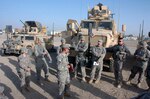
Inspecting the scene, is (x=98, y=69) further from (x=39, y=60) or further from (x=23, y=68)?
(x=23, y=68)

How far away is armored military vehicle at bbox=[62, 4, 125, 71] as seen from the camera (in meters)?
10.8

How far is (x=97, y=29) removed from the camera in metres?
12.0

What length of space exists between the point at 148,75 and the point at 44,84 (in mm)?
3654

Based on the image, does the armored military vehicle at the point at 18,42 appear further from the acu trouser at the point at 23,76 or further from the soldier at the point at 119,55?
the soldier at the point at 119,55

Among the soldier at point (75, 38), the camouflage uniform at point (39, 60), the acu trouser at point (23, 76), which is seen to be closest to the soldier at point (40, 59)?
the camouflage uniform at point (39, 60)

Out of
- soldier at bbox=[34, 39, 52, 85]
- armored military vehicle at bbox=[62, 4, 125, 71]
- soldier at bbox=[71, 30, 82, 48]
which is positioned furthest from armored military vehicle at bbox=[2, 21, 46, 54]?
soldier at bbox=[34, 39, 52, 85]

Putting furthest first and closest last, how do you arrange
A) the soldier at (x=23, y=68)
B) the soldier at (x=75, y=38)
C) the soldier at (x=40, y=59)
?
the soldier at (x=75, y=38)
the soldier at (x=40, y=59)
the soldier at (x=23, y=68)

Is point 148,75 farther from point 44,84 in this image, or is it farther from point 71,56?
point 71,56

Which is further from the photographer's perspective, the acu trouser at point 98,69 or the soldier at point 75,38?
the soldier at point 75,38

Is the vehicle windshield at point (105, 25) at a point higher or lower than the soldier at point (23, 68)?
higher

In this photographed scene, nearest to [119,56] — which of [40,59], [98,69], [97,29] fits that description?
[98,69]

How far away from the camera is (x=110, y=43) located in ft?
36.7

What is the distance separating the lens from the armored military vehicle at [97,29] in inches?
424

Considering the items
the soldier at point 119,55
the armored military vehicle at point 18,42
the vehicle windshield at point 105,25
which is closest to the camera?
the soldier at point 119,55
